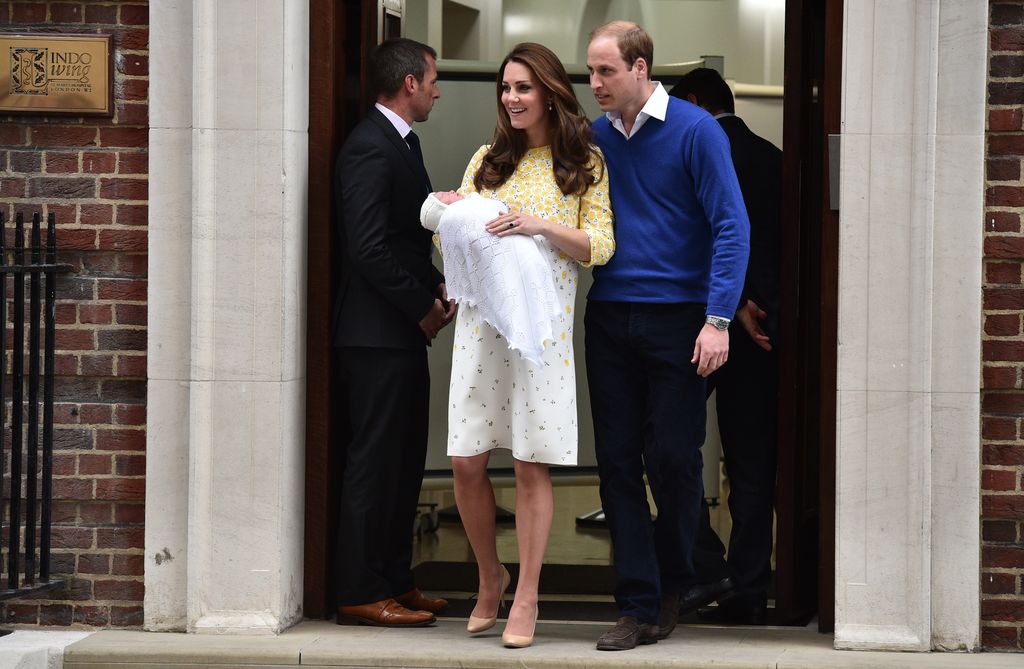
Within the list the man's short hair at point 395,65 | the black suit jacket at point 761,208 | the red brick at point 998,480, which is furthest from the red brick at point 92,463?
the red brick at point 998,480

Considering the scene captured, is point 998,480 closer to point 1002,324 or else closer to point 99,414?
point 1002,324

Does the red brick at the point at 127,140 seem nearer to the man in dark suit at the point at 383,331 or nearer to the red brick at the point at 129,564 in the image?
the man in dark suit at the point at 383,331

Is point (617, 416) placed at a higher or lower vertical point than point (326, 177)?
lower

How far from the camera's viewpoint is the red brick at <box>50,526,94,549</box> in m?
4.75

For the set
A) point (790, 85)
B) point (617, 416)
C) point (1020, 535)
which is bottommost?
point (1020, 535)

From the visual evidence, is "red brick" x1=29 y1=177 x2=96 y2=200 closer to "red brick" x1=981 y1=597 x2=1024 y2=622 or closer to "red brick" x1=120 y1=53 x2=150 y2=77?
"red brick" x1=120 y1=53 x2=150 y2=77

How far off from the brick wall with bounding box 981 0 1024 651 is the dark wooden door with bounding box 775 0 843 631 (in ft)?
1.51

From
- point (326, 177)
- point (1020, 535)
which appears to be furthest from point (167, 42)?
point (1020, 535)

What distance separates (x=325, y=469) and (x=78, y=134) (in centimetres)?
135

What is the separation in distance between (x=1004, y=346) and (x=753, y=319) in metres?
0.83

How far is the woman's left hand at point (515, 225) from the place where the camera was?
14.0 ft

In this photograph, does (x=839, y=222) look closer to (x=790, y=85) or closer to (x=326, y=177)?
(x=790, y=85)

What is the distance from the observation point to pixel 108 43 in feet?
15.3

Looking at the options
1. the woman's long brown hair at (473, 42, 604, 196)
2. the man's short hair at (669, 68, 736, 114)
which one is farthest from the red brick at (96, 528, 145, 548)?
the man's short hair at (669, 68, 736, 114)
